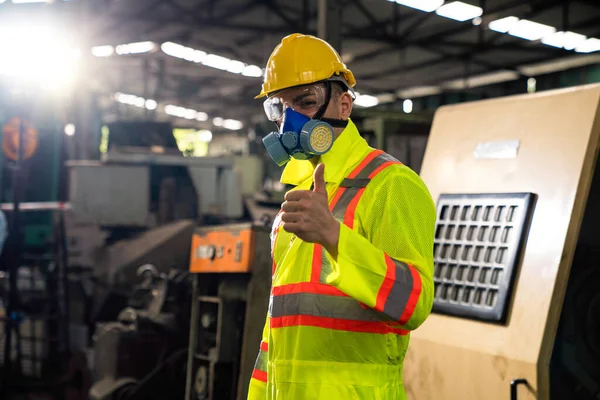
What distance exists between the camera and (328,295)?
1752 mm

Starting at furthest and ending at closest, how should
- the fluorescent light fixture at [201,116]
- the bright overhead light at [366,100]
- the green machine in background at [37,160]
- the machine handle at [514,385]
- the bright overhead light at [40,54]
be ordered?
the fluorescent light fixture at [201,116] → the bright overhead light at [366,100] → the green machine in background at [37,160] → the bright overhead light at [40,54] → the machine handle at [514,385]

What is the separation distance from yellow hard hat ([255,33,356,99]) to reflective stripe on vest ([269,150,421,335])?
0.79 ft

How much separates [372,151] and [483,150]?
1056mm

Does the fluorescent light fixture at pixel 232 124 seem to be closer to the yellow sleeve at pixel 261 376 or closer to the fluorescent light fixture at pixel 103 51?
the fluorescent light fixture at pixel 103 51

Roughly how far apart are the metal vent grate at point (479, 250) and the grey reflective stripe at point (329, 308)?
91 centimetres

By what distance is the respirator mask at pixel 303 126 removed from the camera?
1.80 meters

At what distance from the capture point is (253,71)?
1797 centimetres

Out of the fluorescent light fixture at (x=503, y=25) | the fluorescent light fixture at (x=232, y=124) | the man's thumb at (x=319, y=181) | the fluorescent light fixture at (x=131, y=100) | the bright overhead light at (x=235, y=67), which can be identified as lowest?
the man's thumb at (x=319, y=181)

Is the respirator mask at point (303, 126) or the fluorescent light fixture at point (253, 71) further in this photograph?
the fluorescent light fixture at point (253, 71)

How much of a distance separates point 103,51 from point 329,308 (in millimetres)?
15437

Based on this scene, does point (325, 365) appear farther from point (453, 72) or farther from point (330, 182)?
point (453, 72)

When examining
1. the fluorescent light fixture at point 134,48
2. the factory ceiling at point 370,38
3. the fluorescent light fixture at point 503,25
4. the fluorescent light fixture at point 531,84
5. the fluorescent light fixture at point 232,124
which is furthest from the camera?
the fluorescent light fixture at point 232,124

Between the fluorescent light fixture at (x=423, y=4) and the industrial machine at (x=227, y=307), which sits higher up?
the fluorescent light fixture at (x=423, y=4)

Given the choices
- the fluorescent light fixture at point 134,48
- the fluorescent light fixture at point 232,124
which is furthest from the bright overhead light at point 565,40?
the fluorescent light fixture at point 232,124
